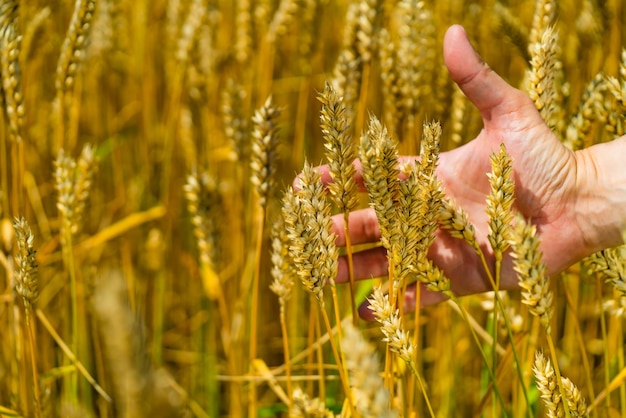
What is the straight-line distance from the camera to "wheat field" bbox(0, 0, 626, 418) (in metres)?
0.74

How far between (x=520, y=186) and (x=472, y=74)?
0.19 meters

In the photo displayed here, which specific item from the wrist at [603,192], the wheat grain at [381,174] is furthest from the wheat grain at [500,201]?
the wrist at [603,192]

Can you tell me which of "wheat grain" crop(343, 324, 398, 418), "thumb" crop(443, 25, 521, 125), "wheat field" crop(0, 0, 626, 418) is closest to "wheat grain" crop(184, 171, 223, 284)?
"wheat field" crop(0, 0, 626, 418)

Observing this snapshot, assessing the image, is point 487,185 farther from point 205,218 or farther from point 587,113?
point 205,218

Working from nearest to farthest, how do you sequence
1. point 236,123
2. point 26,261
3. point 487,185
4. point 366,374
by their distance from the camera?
point 366,374, point 26,261, point 487,185, point 236,123

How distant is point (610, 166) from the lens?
106 cm

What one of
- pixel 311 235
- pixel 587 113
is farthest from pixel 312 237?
pixel 587 113

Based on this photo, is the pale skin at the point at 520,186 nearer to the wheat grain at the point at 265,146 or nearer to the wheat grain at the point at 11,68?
the wheat grain at the point at 265,146

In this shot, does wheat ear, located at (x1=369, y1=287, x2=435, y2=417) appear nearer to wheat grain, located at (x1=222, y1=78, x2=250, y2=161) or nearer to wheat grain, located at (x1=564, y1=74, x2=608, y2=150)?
wheat grain, located at (x1=564, y1=74, x2=608, y2=150)

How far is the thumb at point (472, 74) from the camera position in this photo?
39.0 inches

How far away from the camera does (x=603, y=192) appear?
1058 millimetres

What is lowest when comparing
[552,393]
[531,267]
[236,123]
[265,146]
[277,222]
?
[552,393]

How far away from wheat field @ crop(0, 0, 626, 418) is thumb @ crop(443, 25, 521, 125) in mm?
63

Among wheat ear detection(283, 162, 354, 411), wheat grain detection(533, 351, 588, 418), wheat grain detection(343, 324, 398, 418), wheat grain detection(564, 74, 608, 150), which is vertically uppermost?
wheat grain detection(564, 74, 608, 150)
